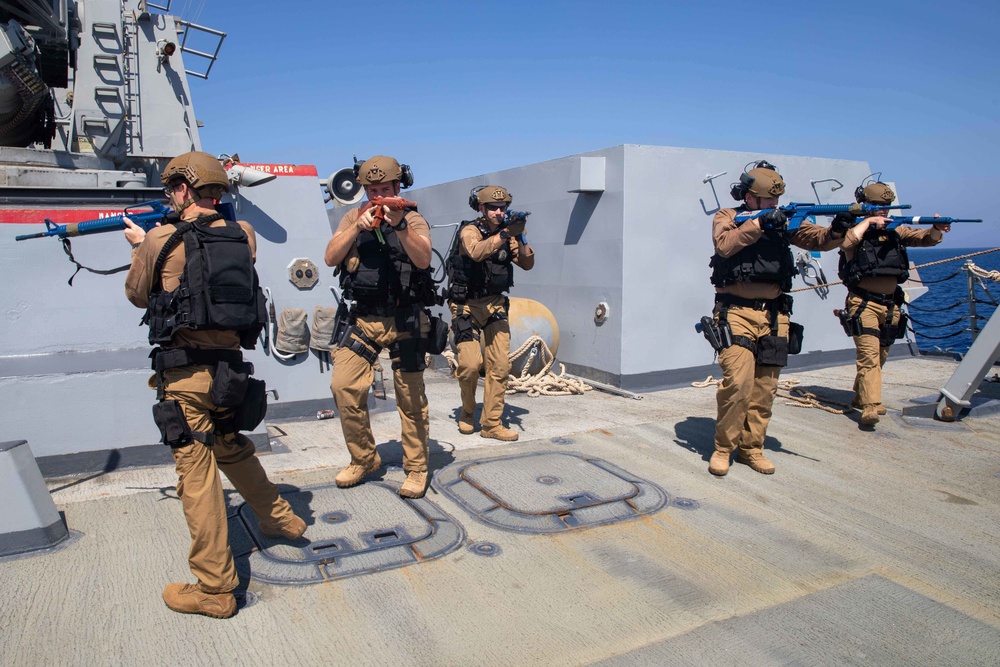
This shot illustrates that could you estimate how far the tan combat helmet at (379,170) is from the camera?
3.87 m

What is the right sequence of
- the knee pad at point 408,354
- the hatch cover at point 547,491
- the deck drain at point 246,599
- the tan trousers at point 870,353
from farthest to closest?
the tan trousers at point 870,353
the knee pad at point 408,354
the hatch cover at point 547,491
the deck drain at point 246,599

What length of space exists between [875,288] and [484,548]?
169 inches

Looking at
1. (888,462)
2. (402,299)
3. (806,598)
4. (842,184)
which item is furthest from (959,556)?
(842,184)

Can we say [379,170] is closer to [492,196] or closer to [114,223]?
[114,223]

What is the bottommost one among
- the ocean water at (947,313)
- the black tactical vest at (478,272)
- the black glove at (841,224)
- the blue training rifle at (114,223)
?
the ocean water at (947,313)

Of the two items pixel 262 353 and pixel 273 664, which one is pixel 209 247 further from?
pixel 262 353

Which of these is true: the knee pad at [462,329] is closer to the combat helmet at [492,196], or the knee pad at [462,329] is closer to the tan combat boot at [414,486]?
the combat helmet at [492,196]

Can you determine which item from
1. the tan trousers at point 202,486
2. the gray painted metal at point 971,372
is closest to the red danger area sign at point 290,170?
the tan trousers at point 202,486

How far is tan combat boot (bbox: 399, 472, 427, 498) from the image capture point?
4043 millimetres

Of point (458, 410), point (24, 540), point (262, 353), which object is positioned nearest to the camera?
point (24, 540)

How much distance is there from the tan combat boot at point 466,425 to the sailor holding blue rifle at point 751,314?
1.86 meters

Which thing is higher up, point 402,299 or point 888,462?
point 402,299

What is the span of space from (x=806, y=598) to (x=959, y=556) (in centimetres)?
101

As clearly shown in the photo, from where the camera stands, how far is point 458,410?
21.0 ft
